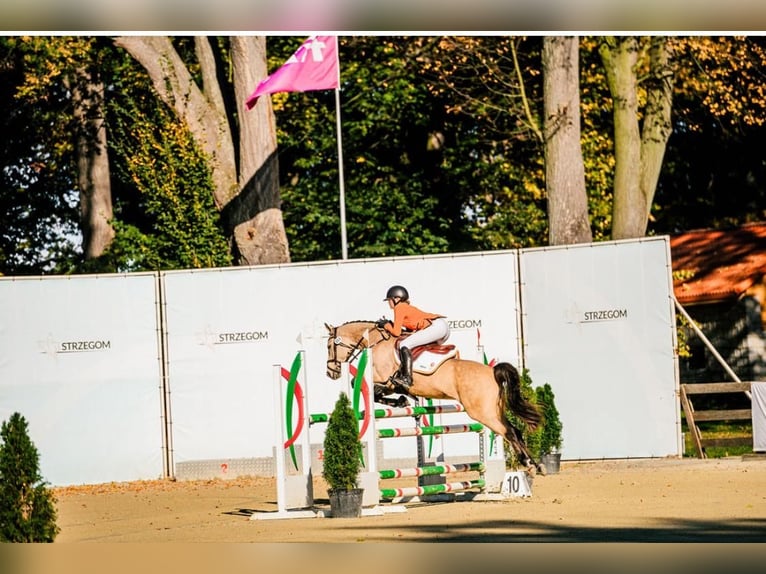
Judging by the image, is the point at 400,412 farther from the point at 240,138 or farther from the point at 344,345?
the point at 240,138

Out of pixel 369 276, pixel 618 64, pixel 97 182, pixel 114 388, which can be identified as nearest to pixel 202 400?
pixel 114 388

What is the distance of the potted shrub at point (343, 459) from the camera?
39.8 feet

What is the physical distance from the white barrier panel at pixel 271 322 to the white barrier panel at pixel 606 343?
1.44ft

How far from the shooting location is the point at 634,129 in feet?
75.8

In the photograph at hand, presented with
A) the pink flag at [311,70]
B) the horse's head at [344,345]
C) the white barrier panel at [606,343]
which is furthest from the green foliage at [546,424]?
the pink flag at [311,70]

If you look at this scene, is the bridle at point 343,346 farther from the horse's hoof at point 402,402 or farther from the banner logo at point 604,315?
the banner logo at point 604,315

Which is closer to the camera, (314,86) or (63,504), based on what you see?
(63,504)

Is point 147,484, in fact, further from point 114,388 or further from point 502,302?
point 502,302

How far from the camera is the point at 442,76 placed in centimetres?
2648

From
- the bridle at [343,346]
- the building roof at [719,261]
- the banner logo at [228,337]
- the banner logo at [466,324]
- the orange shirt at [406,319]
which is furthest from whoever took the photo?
the building roof at [719,261]

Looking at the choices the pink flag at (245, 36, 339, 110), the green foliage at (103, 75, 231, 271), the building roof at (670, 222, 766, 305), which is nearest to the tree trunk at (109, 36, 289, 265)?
the green foliage at (103, 75, 231, 271)

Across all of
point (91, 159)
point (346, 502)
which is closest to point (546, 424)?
point (346, 502)

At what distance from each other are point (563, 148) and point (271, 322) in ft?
18.5

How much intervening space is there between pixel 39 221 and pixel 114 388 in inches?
545
